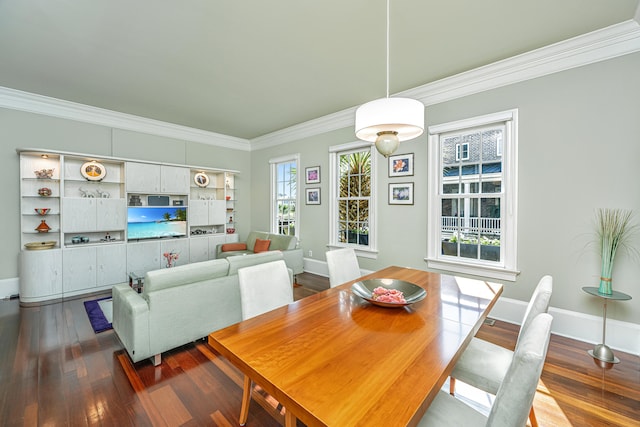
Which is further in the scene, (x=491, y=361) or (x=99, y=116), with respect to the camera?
(x=99, y=116)

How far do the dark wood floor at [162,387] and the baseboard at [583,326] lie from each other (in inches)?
4.7

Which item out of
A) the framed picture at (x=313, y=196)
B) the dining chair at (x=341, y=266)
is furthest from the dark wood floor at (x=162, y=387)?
the framed picture at (x=313, y=196)

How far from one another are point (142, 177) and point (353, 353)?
5157 millimetres

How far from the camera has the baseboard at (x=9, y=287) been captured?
3863 mm

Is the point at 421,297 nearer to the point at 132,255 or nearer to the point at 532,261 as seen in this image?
the point at 532,261

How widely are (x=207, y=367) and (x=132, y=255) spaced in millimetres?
3322

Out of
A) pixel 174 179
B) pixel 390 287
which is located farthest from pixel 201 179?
pixel 390 287

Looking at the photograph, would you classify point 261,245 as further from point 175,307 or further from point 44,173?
point 44,173

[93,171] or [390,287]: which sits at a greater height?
[93,171]

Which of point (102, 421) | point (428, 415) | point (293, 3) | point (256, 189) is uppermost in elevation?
point (293, 3)

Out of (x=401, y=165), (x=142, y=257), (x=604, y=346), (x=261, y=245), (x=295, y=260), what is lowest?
(x=604, y=346)

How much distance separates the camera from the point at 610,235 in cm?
244

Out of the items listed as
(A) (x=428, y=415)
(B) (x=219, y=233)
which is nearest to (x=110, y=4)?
(A) (x=428, y=415)

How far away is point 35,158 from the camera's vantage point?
160 inches
